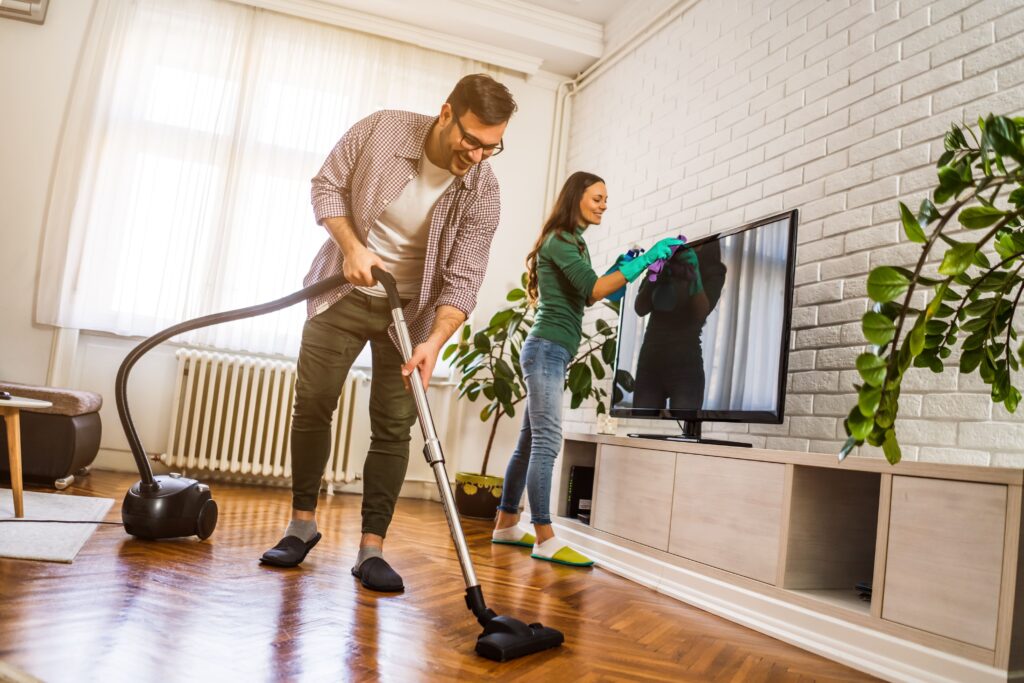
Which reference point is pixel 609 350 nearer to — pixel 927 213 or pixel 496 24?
pixel 496 24

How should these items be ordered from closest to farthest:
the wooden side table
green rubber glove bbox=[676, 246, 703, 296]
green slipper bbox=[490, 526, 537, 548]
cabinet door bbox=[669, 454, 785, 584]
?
cabinet door bbox=[669, 454, 785, 584], the wooden side table, green rubber glove bbox=[676, 246, 703, 296], green slipper bbox=[490, 526, 537, 548]

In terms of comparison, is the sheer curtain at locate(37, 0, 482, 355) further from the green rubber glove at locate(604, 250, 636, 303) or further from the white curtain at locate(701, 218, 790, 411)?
the white curtain at locate(701, 218, 790, 411)

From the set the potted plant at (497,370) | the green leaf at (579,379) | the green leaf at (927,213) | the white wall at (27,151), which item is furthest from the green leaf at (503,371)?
the green leaf at (927,213)

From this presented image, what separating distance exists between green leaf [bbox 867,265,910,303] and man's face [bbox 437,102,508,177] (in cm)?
121

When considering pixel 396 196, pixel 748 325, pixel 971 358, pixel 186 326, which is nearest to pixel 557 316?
pixel 748 325

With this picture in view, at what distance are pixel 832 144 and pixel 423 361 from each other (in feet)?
5.87

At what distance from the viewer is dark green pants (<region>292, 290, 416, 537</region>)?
85.4 inches

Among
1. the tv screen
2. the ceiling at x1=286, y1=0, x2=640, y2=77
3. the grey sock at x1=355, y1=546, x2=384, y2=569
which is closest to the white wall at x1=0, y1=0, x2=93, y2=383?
Answer: the ceiling at x1=286, y1=0, x2=640, y2=77

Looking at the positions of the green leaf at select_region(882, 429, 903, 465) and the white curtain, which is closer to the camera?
the green leaf at select_region(882, 429, 903, 465)

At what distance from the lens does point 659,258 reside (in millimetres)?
3000

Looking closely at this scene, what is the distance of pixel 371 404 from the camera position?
2.25m

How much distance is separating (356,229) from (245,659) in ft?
3.88

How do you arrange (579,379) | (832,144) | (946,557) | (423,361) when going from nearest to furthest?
1. (946,557)
2. (423,361)
3. (832,144)
4. (579,379)

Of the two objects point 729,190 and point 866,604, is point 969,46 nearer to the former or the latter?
point 729,190
